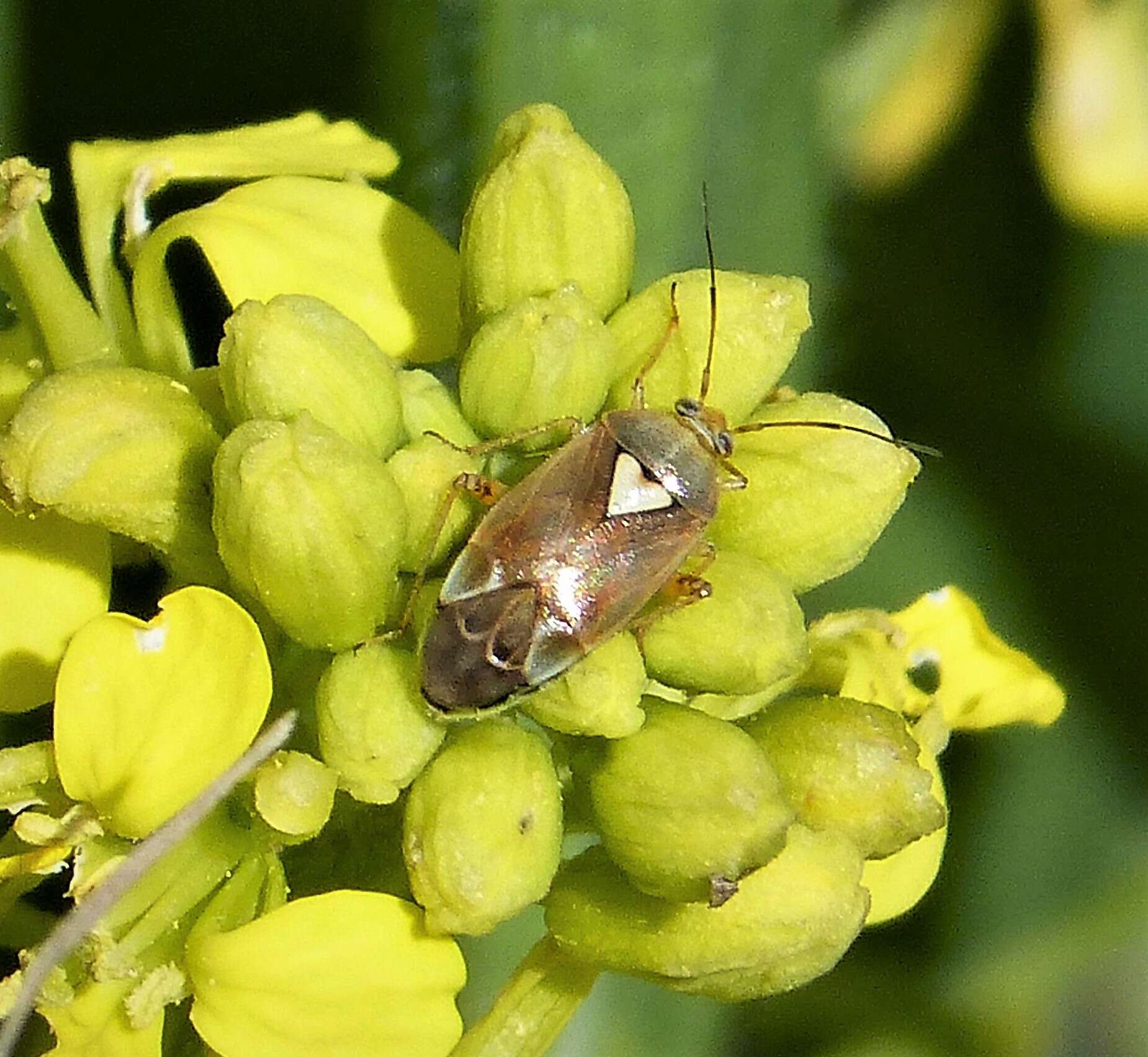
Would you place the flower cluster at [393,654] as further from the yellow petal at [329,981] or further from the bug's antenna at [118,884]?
the bug's antenna at [118,884]

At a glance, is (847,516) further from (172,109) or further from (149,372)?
(172,109)

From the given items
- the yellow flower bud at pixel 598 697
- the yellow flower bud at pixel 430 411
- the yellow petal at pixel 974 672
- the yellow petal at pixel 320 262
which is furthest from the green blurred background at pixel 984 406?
the yellow flower bud at pixel 598 697

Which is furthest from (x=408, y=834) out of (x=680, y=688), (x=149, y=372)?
(x=149, y=372)

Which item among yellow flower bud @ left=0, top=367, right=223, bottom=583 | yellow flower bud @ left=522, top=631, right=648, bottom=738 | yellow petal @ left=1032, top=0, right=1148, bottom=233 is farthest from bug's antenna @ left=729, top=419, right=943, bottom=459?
yellow petal @ left=1032, top=0, right=1148, bottom=233

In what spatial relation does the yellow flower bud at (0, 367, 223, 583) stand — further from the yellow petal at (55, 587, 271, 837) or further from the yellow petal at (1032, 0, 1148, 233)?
the yellow petal at (1032, 0, 1148, 233)

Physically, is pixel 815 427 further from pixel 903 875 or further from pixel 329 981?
pixel 329 981

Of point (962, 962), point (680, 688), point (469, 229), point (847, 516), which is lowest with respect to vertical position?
point (962, 962)

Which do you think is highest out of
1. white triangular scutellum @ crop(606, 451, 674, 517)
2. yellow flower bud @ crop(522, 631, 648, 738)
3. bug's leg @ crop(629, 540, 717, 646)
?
white triangular scutellum @ crop(606, 451, 674, 517)
